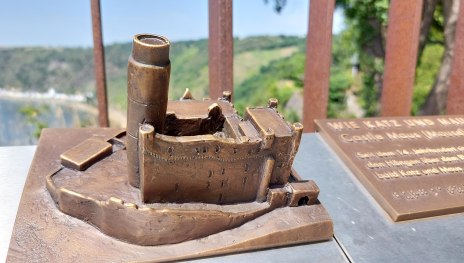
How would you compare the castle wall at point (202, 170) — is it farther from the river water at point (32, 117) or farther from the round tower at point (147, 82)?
the river water at point (32, 117)

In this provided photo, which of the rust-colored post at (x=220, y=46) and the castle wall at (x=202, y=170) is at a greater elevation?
the rust-colored post at (x=220, y=46)

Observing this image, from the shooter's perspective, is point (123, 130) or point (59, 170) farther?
point (123, 130)

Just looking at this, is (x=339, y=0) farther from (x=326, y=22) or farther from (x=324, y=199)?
(x=324, y=199)

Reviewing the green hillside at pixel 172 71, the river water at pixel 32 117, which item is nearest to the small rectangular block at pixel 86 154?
the river water at pixel 32 117

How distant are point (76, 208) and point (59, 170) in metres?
0.25

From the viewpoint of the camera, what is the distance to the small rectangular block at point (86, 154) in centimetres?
219

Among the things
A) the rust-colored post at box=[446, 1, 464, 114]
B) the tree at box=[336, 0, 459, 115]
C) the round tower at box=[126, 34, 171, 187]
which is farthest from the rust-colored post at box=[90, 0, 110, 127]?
the tree at box=[336, 0, 459, 115]

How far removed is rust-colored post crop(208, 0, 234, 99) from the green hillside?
718cm

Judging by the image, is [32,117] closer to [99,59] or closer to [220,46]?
[99,59]

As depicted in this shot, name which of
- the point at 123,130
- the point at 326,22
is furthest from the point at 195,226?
the point at 326,22

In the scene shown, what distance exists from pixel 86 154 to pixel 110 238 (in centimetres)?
43

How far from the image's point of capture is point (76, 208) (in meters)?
2.02

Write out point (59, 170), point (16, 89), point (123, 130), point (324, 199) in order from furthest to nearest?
point (16, 89), point (123, 130), point (324, 199), point (59, 170)

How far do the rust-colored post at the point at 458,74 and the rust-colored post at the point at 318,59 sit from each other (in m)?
0.79
